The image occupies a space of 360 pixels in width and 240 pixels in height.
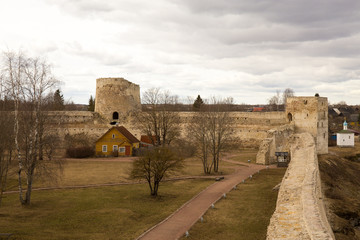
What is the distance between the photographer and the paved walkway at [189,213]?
12469 mm

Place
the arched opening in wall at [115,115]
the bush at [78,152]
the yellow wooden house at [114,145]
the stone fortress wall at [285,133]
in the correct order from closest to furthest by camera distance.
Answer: the stone fortress wall at [285,133], the bush at [78,152], the yellow wooden house at [114,145], the arched opening in wall at [115,115]

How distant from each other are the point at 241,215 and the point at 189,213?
234 cm

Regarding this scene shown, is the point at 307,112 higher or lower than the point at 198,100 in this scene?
lower

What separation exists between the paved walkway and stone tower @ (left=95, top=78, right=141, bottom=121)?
79.0ft

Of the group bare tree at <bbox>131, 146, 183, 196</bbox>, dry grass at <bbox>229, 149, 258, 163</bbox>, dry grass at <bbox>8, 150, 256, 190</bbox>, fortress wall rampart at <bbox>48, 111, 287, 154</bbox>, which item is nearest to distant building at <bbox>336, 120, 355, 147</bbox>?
fortress wall rampart at <bbox>48, 111, 287, 154</bbox>

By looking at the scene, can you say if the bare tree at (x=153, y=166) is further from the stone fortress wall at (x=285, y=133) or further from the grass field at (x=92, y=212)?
the stone fortress wall at (x=285, y=133)

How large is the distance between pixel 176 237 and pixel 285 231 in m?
5.40

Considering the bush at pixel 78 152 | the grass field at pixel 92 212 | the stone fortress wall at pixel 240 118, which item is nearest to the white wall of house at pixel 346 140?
the stone fortress wall at pixel 240 118

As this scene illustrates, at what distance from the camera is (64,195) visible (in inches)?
749

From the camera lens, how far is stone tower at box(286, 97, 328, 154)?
103ft

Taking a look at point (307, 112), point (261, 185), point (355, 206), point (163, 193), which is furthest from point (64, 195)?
point (307, 112)

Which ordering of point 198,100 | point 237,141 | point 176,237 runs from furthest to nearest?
point 198,100, point 237,141, point 176,237

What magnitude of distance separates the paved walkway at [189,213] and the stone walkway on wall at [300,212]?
4209 millimetres

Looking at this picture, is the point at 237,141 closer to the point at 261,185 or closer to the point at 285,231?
the point at 261,185
